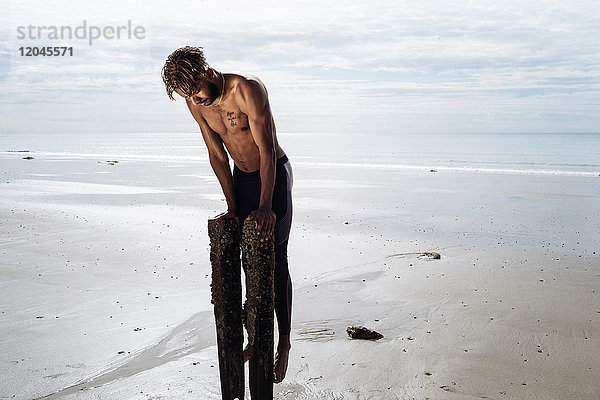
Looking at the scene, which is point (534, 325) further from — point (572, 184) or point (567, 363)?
point (572, 184)

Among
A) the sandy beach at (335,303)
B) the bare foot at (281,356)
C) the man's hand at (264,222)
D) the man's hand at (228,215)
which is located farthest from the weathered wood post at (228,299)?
the sandy beach at (335,303)

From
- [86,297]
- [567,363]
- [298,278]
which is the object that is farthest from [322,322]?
[86,297]

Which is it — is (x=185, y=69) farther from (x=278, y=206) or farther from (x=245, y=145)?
(x=278, y=206)

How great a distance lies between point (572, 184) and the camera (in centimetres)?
1858

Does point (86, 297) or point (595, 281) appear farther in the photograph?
point (595, 281)

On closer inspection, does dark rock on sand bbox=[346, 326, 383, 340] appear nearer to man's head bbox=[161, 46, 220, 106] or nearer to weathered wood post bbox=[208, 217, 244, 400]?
weathered wood post bbox=[208, 217, 244, 400]

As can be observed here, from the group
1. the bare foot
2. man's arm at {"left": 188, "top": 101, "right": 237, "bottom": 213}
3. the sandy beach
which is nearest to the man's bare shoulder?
man's arm at {"left": 188, "top": 101, "right": 237, "bottom": 213}

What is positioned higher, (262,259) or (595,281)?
(262,259)

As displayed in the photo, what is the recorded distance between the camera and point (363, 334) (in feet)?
15.8

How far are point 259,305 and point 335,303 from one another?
2.66 m

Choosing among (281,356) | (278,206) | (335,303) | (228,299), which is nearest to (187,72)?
(278,206)

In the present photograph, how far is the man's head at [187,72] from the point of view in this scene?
2.95 meters

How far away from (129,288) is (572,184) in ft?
53.1

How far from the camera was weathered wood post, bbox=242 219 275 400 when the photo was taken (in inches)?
125
